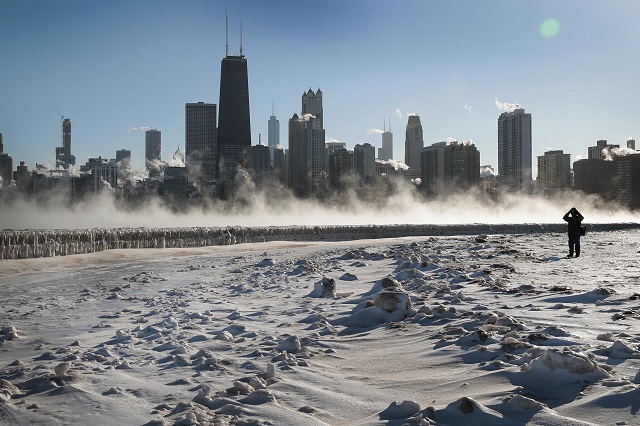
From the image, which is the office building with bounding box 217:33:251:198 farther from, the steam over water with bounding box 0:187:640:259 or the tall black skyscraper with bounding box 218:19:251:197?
the steam over water with bounding box 0:187:640:259

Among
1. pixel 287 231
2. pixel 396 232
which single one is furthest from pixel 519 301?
pixel 396 232

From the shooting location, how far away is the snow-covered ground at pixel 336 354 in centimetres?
452

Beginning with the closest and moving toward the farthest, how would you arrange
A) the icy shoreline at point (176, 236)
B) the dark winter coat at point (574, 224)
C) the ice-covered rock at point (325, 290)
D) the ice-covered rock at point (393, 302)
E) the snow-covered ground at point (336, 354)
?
the snow-covered ground at point (336, 354) → the ice-covered rock at point (393, 302) → the ice-covered rock at point (325, 290) → the dark winter coat at point (574, 224) → the icy shoreline at point (176, 236)

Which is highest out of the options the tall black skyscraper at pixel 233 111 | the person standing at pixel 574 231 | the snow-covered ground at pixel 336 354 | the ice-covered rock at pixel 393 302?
the tall black skyscraper at pixel 233 111

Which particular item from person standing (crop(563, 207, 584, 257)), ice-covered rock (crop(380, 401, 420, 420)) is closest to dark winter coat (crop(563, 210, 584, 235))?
person standing (crop(563, 207, 584, 257))

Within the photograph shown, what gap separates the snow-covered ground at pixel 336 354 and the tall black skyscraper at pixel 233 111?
145m

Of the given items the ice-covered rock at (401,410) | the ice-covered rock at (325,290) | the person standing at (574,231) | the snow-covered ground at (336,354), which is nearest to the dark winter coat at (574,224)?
the person standing at (574,231)

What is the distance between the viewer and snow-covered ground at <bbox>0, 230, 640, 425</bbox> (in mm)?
4523

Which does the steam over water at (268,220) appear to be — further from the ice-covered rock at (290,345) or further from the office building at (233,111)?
the office building at (233,111)

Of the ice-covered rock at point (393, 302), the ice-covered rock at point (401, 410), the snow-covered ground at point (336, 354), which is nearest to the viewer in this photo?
the ice-covered rock at point (401, 410)

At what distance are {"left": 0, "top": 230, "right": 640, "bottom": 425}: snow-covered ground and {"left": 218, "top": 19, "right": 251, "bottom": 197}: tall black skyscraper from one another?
145 meters

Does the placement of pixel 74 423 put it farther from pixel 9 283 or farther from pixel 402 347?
pixel 9 283

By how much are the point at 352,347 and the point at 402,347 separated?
64 cm

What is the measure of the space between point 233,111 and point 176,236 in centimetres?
14452
